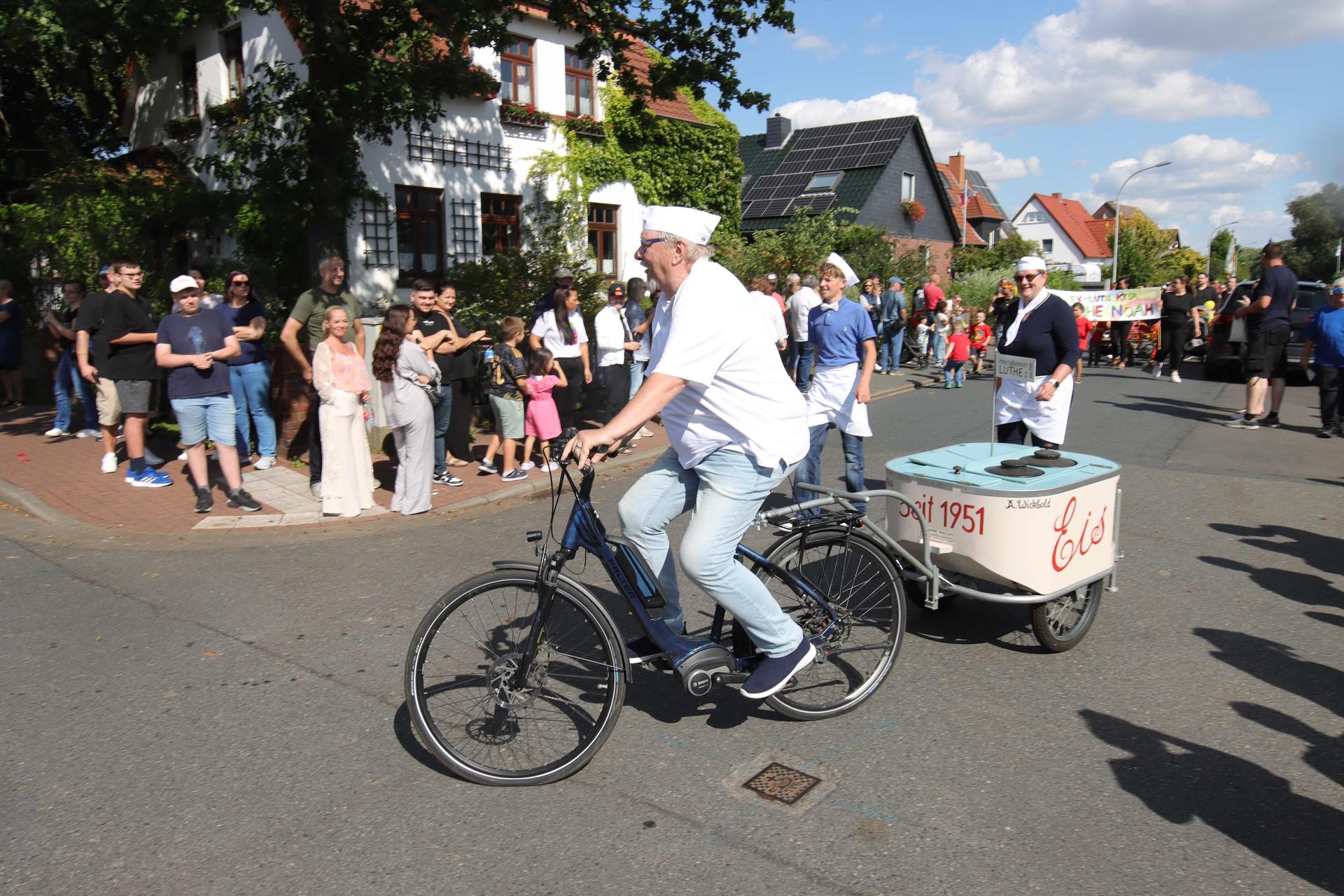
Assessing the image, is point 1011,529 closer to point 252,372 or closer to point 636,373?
point 252,372

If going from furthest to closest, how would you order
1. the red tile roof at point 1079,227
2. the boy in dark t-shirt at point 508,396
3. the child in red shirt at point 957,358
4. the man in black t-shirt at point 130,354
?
the red tile roof at point 1079,227 → the child in red shirt at point 957,358 → the boy in dark t-shirt at point 508,396 → the man in black t-shirt at point 130,354

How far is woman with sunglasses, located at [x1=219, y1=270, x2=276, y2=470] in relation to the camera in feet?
30.5

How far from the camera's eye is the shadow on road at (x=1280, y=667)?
434cm

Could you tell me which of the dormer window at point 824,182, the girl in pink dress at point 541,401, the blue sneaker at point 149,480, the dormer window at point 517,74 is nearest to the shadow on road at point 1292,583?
the girl in pink dress at point 541,401

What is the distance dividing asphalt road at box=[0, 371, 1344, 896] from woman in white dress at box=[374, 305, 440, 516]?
164cm

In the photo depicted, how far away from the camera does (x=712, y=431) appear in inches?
143

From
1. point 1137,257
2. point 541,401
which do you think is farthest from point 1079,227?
point 541,401

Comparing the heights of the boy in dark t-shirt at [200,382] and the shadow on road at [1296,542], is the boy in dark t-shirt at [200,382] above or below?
above

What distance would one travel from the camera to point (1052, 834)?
10.5 feet

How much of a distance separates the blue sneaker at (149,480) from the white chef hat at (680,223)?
6743 millimetres

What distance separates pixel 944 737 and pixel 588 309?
1219 centimetres

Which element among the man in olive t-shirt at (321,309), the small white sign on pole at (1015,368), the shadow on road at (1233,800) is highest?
the man in olive t-shirt at (321,309)

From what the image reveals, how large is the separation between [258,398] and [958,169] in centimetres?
6182

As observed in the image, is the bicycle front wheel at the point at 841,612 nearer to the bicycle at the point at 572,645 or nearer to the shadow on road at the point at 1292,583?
the bicycle at the point at 572,645
